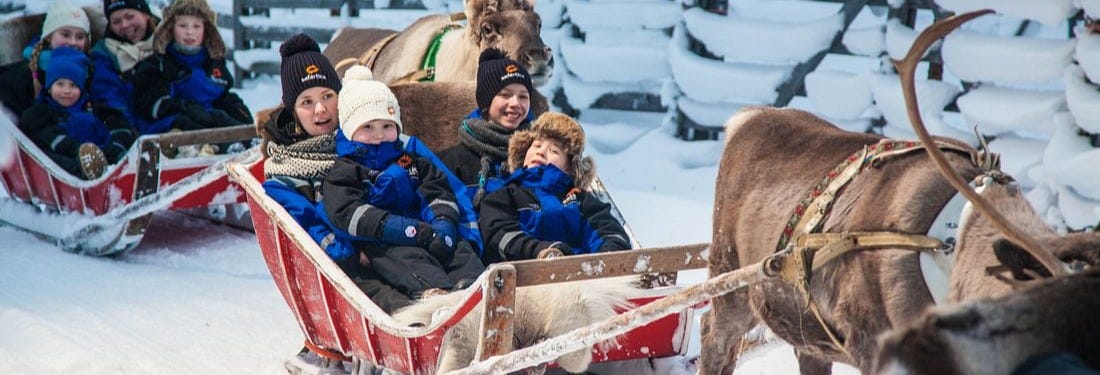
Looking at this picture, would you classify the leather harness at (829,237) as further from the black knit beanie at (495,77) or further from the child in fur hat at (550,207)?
the black knit beanie at (495,77)

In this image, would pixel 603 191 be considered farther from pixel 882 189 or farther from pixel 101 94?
pixel 101 94

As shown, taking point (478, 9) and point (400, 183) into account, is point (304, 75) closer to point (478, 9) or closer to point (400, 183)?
point (400, 183)

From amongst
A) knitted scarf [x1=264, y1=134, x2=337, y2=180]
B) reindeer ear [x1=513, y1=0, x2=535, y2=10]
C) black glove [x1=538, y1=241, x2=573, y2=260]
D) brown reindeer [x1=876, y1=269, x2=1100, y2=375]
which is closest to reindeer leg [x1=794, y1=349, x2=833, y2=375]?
black glove [x1=538, y1=241, x2=573, y2=260]

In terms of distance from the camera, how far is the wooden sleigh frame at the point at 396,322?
3.12 meters

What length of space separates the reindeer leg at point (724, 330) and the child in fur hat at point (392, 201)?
80 centimetres

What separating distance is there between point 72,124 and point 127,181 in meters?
0.71

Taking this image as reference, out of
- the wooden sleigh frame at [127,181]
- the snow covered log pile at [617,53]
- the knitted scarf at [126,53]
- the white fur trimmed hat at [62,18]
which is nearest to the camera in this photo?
the wooden sleigh frame at [127,181]

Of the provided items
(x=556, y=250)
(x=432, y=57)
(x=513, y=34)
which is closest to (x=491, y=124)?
(x=556, y=250)

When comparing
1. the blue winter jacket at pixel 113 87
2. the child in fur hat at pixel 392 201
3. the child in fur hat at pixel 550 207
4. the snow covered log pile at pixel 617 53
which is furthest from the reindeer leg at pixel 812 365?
the snow covered log pile at pixel 617 53

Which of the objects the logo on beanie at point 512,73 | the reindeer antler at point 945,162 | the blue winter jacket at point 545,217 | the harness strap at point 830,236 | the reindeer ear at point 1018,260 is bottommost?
the blue winter jacket at point 545,217

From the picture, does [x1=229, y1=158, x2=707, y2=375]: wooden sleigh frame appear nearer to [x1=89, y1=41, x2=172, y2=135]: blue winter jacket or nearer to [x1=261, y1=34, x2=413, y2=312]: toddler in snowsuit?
[x1=261, y1=34, x2=413, y2=312]: toddler in snowsuit

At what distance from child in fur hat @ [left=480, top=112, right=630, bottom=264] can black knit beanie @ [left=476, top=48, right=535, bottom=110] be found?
55 cm

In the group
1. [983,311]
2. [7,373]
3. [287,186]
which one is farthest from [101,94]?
[983,311]

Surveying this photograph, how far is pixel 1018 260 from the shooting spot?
72.9 inches
